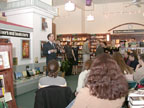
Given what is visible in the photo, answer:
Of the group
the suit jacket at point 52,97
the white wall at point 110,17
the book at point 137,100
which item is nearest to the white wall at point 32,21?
the suit jacket at point 52,97

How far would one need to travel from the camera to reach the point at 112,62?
54.3 inches

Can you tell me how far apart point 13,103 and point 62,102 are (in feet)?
3.97

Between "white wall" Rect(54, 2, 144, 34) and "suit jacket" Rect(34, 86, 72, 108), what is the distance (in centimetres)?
1031

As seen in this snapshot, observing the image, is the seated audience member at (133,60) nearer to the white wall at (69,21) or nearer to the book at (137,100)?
the book at (137,100)

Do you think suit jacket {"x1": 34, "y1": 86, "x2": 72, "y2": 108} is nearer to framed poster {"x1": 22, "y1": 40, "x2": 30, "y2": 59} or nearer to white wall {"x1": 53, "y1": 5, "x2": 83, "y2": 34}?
framed poster {"x1": 22, "y1": 40, "x2": 30, "y2": 59}

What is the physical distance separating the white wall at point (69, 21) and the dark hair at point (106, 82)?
427 inches

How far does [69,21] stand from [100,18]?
2409mm

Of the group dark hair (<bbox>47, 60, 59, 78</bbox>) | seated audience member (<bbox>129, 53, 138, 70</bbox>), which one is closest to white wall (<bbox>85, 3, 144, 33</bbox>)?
seated audience member (<bbox>129, 53, 138, 70</bbox>)

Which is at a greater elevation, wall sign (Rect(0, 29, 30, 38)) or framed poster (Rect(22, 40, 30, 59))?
wall sign (Rect(0, 29, 30, 38))

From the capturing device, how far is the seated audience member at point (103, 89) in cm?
129

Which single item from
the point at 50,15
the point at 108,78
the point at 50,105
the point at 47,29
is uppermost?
the point at 50,15

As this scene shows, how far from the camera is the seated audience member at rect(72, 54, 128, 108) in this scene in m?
1.29

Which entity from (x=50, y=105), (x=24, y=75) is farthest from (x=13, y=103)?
(x=24, y=75)

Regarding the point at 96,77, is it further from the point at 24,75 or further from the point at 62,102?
the point at 24,75
